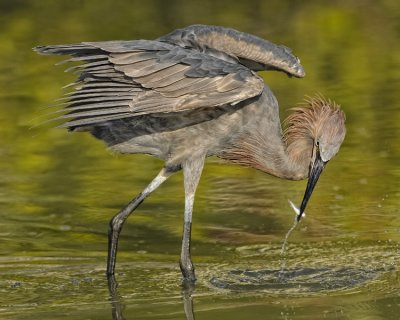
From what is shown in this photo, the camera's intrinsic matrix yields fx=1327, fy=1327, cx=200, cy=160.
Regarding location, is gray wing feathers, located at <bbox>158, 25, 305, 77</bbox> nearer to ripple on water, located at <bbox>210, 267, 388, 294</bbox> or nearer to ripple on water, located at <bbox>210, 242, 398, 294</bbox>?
ripple on water, located at <bbox>210, 242, 398, 294</bbox>

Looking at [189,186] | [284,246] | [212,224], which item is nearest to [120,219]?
[189,186]

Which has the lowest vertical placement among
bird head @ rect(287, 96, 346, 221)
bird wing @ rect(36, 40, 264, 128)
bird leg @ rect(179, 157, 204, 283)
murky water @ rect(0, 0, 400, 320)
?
murky water @ rect(0, 0, 400, 320)

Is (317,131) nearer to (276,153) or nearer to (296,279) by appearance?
(276,153)

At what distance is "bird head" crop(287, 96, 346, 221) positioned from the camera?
10.5m

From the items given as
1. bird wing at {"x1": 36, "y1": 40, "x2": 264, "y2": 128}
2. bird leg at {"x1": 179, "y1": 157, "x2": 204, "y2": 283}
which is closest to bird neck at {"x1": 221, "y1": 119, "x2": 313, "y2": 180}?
bird leg at {"x1": 179, "y1": 157, "x2": 204, "y2": 283}

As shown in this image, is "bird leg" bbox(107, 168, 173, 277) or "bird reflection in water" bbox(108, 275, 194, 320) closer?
"bird reflection in water" bbox(108, 275, 194, 320)

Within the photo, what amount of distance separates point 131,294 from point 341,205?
10.2 feet

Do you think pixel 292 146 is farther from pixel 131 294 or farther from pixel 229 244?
pixel 131 294

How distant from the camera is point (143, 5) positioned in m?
23.2

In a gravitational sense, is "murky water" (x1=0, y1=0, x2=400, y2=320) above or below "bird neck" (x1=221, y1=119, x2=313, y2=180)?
below

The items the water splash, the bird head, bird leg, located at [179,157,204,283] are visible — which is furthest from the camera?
the bird head

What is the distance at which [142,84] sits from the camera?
1004 cm

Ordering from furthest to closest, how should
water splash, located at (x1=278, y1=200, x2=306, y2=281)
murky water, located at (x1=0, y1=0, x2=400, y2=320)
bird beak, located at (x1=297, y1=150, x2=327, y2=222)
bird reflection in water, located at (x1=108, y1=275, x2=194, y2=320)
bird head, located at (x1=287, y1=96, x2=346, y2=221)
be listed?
1. bird beak, located at (x1=297, y1=150, x2=327, y2=222)
2. bird head, located at (x1=287, y1=96, x2=346, y2=221)
3. water splash, located at (x1=278, y1=200, x2=306, y2=281)
4. murky water, located at (x1=0, y1=0, x2=400, y2=320)
5. bird reflection in water, located at (x1=108, y1=275, x2=194, y2=320)

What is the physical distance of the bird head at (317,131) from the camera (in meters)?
10.5
